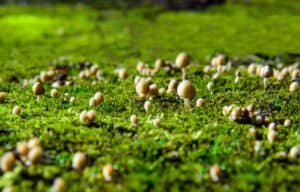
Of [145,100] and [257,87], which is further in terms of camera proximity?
[257,87]

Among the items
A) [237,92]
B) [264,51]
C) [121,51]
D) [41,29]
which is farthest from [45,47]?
[237,92]

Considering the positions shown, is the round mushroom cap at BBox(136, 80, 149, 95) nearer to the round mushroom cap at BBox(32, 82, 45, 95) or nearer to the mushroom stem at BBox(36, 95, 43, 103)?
the round mushroom cap at BBox(32, 82, 45, 95)

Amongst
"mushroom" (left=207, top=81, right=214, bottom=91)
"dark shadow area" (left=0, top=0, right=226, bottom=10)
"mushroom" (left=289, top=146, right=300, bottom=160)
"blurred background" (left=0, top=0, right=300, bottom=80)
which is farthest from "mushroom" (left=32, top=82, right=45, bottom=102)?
"dark shadow area" (left=0, top=0, right=226, bottom=10)

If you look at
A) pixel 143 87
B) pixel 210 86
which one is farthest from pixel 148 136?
pixel 210 86

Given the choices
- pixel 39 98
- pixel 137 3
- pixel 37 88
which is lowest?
pixel 137 3

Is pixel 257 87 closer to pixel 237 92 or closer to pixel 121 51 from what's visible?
pixel 237 92

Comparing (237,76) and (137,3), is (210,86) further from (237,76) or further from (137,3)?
(137,3)

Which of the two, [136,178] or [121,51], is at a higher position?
[136,178]

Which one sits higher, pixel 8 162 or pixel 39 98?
pixel 8 162

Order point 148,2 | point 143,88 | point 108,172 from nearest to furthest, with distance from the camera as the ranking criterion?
point 108,172 → point 143,88 → point 148,2

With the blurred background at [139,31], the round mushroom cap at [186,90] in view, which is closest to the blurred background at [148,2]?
the blurred background at [139,31]

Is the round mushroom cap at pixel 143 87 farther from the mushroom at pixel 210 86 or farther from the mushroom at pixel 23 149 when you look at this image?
the mushroom at pixel 23 149
